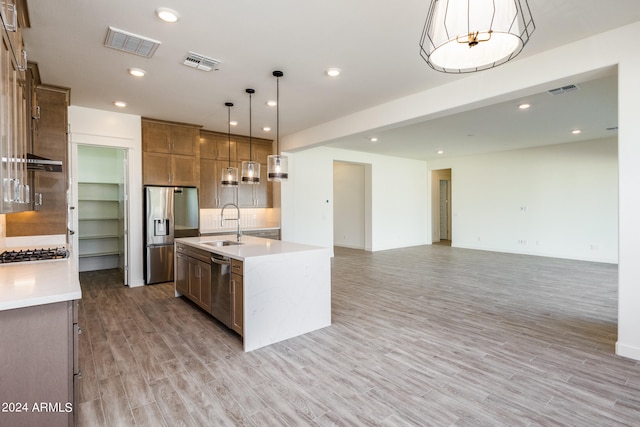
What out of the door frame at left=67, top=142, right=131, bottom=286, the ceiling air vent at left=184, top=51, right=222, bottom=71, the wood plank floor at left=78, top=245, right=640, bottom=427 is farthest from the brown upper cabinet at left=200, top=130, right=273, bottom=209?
the ceiling air vent at left=184, top=51, right=222, bottom=71

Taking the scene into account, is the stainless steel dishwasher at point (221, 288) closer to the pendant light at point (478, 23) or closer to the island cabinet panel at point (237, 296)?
the island cabinet panel at point (237, 296)

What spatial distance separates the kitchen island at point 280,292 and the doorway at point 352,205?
6.03 m

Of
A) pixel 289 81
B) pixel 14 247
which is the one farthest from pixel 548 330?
pixel 14 247

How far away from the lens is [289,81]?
13.0 ft

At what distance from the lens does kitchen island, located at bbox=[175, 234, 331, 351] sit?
3008mm

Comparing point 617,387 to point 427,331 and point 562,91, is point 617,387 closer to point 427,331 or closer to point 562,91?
point 427,331

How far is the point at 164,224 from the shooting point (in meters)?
5.56

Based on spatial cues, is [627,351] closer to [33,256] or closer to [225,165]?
[33,256]

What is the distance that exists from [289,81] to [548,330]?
4018mm

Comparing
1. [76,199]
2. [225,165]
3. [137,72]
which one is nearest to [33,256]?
[137,72]

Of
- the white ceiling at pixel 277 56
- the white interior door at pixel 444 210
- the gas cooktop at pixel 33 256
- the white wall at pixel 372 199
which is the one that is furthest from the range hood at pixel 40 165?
the white interior door at pixel 444 210

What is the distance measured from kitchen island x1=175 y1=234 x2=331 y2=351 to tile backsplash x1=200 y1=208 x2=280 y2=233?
3.36 meters

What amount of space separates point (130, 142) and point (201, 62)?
8.98 feet

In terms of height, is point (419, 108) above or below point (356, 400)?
above
